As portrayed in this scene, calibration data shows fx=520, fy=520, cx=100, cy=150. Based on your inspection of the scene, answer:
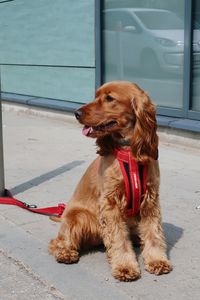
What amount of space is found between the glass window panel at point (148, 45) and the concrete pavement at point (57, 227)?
3.10ft

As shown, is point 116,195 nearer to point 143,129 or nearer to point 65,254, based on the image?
point 143,129

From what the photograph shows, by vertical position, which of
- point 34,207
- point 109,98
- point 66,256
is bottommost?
point 34,207

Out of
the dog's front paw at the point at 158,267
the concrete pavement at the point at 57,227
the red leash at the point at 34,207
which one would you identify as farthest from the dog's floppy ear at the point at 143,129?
the red leash at the point at 34,207

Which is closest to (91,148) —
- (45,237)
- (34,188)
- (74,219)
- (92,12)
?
(34,188)

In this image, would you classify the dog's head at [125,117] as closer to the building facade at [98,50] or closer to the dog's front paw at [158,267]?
the dog's front paw at [158,267]

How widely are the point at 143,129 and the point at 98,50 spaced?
249 inches

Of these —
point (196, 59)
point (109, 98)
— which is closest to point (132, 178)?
point (109, 98)

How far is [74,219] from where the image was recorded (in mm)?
4051

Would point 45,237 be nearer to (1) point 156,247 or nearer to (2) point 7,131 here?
(1) point 156,247

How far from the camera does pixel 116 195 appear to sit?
3.85 m

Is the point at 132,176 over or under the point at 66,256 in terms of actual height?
over

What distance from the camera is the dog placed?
147 inches

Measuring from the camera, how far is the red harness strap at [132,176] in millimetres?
3826

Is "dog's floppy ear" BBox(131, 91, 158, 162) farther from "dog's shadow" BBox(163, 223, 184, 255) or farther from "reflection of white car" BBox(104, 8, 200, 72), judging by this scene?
"reflection of white car" BBox(104, 8, 200, 72)
